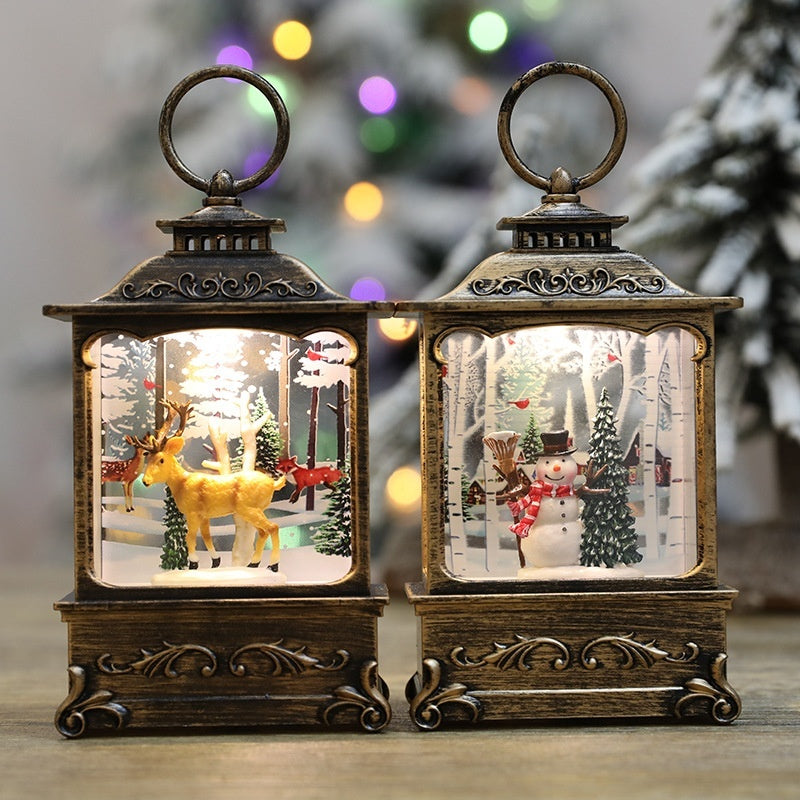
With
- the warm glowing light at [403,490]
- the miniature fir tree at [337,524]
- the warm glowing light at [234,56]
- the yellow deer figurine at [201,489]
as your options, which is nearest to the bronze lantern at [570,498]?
the miniature fir tree at [337,524]

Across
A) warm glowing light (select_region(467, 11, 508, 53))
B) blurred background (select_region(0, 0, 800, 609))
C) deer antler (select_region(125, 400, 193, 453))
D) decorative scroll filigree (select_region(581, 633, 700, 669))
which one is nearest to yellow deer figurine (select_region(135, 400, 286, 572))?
deer antler (select_region(125, 400, 193, 453))

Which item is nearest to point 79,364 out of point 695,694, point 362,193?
point 695,694

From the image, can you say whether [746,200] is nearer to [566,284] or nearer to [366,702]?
[566,284]

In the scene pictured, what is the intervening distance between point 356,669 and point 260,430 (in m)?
0.33

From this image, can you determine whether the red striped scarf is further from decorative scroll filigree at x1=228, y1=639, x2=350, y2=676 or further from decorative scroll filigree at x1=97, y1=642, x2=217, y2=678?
decorative scroll filigree at x1=97, y1=642, x2=217, y2=678

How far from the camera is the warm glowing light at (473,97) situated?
9.96 ft

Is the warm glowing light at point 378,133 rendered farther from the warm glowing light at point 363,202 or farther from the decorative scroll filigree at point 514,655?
the decorative scroll filigree at point 514,655

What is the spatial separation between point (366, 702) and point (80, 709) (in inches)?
Result: 14.1

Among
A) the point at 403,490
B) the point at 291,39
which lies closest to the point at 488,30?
the point at 291,39

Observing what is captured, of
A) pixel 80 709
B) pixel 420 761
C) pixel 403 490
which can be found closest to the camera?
pixel 420 761

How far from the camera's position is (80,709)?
4.64ft

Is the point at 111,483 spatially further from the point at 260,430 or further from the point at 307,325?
the point at 307,325

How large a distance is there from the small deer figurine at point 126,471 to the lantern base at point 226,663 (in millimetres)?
138

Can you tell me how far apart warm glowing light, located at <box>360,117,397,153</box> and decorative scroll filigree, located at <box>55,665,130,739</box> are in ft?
6.51
